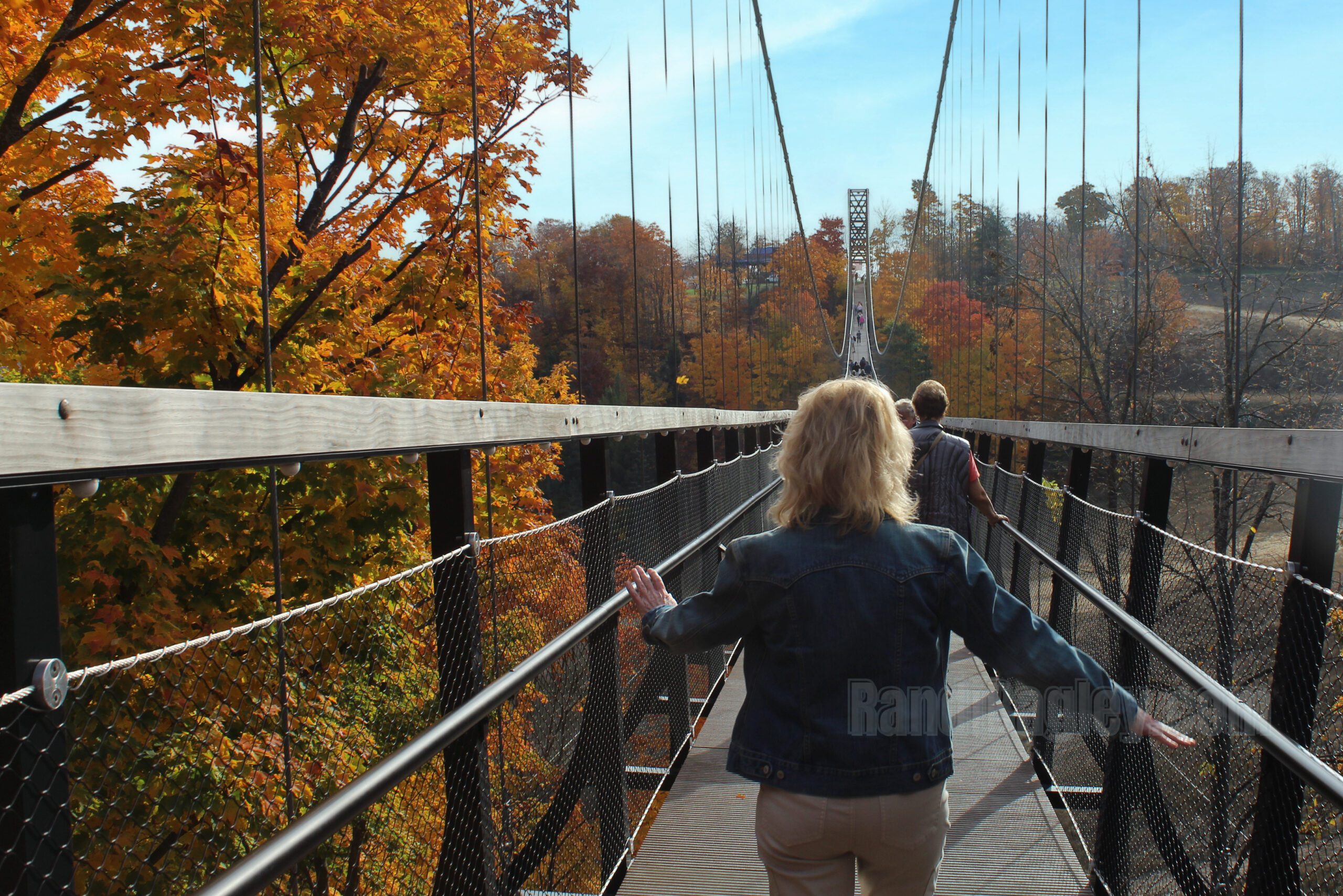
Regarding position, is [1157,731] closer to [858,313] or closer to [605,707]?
[605,707]

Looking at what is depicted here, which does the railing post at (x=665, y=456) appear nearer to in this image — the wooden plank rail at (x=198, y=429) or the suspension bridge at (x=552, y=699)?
the suspension bridge at (x=552, y=699)

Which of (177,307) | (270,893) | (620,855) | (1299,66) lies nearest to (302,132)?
(177,307)

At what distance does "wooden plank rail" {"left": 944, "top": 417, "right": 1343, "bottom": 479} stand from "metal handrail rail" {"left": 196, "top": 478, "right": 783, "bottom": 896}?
1438 mm

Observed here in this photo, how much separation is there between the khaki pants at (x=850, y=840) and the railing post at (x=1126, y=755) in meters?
1.16

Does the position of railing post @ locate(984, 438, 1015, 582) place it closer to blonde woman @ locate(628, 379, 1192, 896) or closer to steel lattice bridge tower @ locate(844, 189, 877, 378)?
blonde woman @ locate(628, 379, 1192, 896)

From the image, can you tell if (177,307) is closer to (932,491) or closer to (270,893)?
(270,893)

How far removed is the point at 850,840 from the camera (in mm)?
1632

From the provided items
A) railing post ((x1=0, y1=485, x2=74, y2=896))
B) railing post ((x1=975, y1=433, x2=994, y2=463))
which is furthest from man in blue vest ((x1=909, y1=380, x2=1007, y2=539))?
railing post ((x1=975, y1=433, x2=994, y2=463))

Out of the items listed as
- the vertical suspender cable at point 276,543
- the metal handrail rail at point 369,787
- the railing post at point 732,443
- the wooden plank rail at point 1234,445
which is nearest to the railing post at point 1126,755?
the wooden plank rail at point 1234,445

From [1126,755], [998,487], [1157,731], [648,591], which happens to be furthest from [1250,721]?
[998,487]

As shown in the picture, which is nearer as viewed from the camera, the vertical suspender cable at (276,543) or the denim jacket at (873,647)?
the denim jacket at (873,647)

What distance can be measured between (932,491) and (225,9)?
209 inches

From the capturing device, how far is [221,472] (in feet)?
23.0

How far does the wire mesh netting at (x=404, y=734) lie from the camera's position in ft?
5.61
